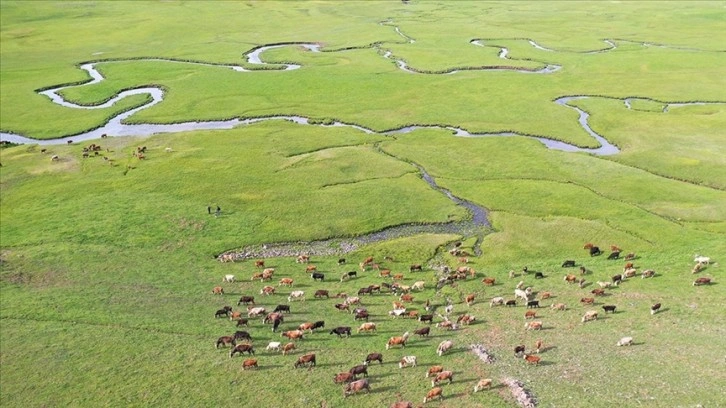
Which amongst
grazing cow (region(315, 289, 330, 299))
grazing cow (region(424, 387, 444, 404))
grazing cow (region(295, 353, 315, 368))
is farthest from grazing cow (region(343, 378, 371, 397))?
grazing cow (region(315, 289, 330, 299))

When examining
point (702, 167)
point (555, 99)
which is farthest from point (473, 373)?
point (555, 99)

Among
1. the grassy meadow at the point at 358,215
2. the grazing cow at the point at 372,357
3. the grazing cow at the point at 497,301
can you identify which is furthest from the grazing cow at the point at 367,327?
the grazing cow at the point at 497,301

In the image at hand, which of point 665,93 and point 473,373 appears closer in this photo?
point 473,373

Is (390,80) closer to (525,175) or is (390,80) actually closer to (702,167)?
(525,175)

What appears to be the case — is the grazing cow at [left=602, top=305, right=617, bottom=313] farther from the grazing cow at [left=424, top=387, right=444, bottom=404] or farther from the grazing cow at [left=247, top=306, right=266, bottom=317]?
the grazing cow at [left=247, top=306, right=266, bottom=317]

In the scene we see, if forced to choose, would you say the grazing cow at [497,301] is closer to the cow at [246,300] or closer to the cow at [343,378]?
the cow at [343,378]

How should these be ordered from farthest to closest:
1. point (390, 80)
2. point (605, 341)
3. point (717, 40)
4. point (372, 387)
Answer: point (717, 40) → point (390, 80) → point (605, 341) → point (372, 387)

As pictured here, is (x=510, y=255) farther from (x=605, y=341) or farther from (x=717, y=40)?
(x=717, y=40)

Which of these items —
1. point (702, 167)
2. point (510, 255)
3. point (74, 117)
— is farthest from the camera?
point (74, 117)
